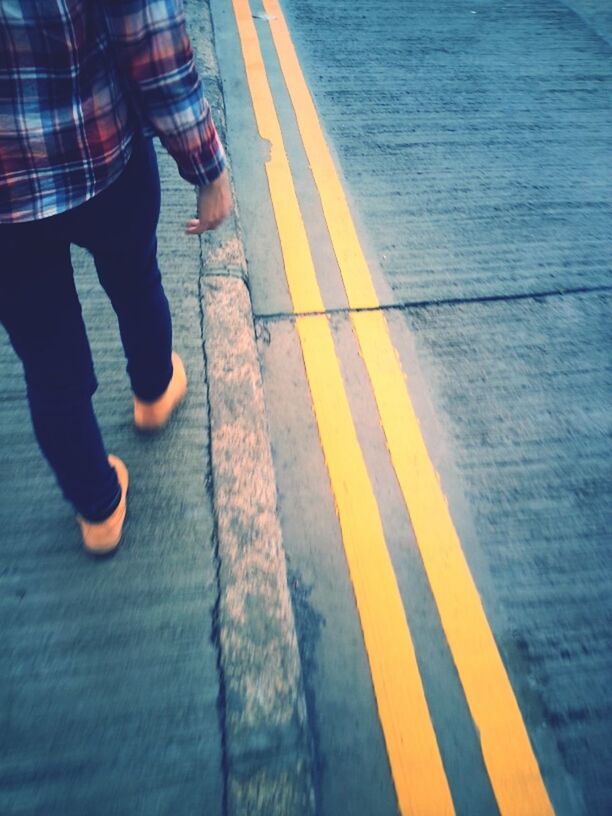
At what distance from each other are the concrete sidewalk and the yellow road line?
245 millimetres

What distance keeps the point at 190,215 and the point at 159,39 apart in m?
2.10

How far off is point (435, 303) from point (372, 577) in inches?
55.1

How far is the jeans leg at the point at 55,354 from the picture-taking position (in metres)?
1.00

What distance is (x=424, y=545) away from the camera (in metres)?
1.83

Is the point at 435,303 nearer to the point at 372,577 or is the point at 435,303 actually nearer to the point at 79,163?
the point at 372,577

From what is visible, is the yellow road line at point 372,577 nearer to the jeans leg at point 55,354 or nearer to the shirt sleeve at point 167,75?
the jeans leg at point 55,354

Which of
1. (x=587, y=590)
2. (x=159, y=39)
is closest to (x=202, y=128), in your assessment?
(x=159, y=39)

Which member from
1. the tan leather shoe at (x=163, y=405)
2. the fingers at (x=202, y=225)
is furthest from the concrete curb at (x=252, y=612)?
the fingers at (x=202, y=225)

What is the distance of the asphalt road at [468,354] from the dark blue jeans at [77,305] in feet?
2.38

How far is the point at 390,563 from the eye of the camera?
5.85 ft

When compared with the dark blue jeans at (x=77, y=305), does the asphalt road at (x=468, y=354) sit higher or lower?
lower

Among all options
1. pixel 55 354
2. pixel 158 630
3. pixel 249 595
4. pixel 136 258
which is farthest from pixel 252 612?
pixel 136 258

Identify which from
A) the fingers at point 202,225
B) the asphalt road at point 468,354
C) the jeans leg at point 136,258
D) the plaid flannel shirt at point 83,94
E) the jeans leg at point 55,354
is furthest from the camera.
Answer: the asphalt road at point 468,354

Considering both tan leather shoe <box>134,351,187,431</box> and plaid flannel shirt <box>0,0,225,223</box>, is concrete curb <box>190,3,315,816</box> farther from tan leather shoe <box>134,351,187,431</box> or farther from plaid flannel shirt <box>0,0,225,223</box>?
plaid flannel shirt <box>0,0,225,223</box>
